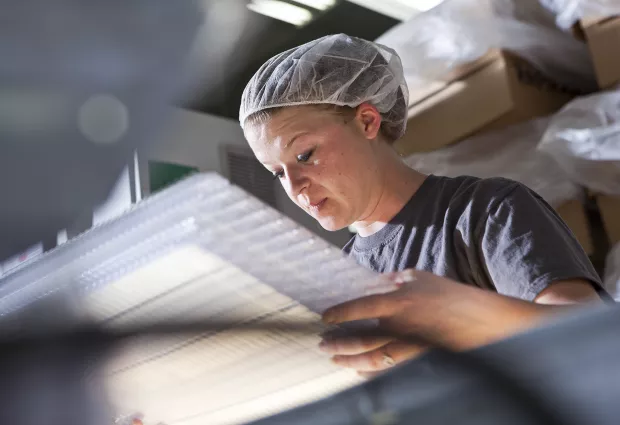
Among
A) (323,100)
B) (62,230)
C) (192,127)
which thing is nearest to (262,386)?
(62,230)

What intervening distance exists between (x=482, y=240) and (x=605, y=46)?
39.7 inches

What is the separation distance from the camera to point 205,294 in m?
0.45

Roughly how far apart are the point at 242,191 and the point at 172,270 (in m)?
0.07

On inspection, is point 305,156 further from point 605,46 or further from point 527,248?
point 605,46

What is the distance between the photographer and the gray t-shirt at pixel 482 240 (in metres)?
0.91

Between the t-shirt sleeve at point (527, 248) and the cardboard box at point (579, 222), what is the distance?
0.80m

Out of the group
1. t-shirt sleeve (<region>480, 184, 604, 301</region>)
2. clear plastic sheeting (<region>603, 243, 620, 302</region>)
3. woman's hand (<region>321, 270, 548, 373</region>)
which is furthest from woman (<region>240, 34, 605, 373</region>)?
clear plastic sheeting (<region>603, 243, 620, 302</region>)

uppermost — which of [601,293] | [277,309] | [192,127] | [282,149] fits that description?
[277,309]

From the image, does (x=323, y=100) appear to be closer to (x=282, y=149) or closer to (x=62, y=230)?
(x=282, y=149)

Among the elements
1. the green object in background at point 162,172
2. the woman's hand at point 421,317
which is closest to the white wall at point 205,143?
the green object in background at point 162,172

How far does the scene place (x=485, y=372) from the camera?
278 millimetres

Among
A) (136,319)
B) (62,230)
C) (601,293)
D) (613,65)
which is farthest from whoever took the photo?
(613,65)

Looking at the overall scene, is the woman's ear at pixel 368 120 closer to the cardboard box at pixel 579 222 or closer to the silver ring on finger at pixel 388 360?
the cardboard box at pixel 579 222

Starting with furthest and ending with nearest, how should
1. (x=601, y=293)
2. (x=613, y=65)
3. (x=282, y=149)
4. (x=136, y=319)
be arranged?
(x=613, y=65)
(x=282, y=149)
(x=601, y=293)
(x=136, y=319)
